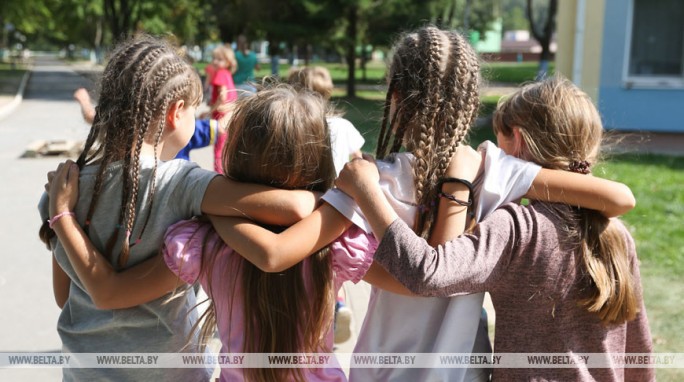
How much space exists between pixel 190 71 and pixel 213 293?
0.66 m

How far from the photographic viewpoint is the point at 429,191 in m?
1.75

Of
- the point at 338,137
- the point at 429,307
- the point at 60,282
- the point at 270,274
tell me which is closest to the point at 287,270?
the point at 270,274

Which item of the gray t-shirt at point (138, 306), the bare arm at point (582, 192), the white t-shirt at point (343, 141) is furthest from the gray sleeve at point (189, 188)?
the white t-shirt at point (343, 141)

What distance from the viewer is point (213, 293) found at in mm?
1827

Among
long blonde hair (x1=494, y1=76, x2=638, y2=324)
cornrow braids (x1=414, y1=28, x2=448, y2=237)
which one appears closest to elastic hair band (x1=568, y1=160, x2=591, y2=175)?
long blonde hair (x1=494, y1=76, x2=638, y2=324)

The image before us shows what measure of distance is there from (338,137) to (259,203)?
4.83 ft

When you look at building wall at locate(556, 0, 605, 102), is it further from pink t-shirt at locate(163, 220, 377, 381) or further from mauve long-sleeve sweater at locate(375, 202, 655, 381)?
pink t-shirt at locate(163, 220, 377, 381)

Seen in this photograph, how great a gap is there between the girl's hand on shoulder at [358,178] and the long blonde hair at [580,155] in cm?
49

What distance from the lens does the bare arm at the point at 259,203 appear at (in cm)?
173

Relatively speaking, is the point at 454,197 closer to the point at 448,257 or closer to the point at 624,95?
the point at 448,257

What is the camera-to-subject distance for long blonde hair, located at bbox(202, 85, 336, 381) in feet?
5.82

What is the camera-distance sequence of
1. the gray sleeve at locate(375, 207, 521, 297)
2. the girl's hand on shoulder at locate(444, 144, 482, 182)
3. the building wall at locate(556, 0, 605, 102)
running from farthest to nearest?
the building wall at locate(556, 0, 605, 102)
the girl's hand on shoulder at locate(444, 144, 482, 182)
the gray sleeve at locate(375, 207, 521, 297)

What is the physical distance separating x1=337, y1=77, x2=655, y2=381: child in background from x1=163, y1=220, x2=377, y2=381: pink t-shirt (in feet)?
0.35

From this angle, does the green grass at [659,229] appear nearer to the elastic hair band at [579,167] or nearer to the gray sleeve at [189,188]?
the elastic hair band at [579,167]
